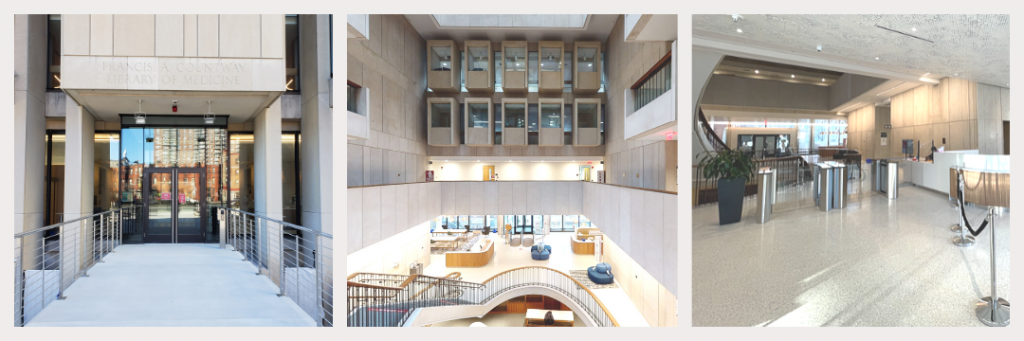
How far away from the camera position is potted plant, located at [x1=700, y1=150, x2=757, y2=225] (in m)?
1.98

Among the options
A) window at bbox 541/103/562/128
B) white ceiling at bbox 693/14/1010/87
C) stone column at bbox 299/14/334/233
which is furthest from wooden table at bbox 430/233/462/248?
white ceiling at bbox 693/14/1010/87

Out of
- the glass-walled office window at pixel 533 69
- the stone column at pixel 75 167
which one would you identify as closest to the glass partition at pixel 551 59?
the glass-walled office window at pixel 533 69

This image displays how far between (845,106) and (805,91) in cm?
22

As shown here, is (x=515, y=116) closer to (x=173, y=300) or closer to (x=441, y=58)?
(x=441, y=58)

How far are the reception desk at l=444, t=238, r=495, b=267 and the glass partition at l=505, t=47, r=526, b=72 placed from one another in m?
3.63

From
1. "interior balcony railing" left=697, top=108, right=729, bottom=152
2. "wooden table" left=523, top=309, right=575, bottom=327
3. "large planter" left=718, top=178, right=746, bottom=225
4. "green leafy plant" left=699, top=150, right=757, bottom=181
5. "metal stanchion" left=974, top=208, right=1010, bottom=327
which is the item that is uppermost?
"interior balcony railing" left=697, top=108, right=729, bottom=152

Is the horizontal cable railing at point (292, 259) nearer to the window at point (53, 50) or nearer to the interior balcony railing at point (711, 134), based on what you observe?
the interior balcony railing at point (711, 134)

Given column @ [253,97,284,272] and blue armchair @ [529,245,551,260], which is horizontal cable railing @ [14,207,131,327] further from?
blue armchair @ [529,245,551,260]

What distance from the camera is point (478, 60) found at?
768cm

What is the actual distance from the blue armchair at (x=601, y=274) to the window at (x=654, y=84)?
389 cm

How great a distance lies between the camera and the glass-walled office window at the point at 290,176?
22.6 feet

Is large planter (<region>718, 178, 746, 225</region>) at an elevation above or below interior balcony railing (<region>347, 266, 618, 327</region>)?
above

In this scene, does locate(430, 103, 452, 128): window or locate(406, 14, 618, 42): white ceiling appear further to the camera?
locate(430, 103, 452, 128): window
